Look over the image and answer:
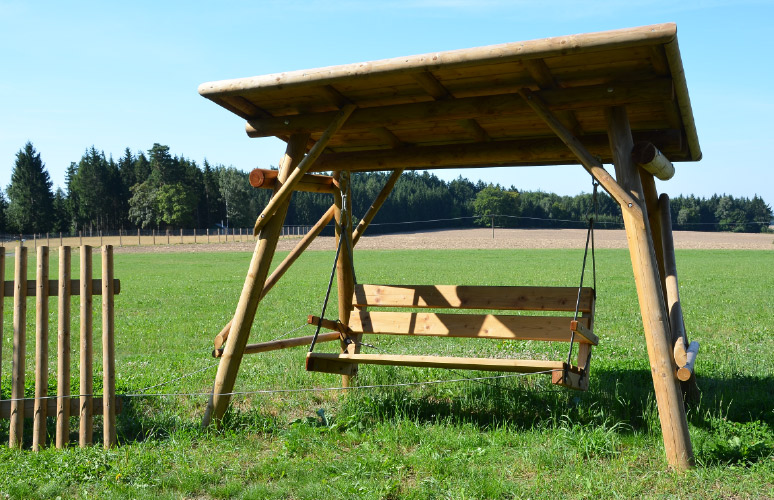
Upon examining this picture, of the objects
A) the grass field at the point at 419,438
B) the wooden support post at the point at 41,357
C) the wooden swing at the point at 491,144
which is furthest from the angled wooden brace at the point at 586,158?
the wooden support post at the point at 41,357

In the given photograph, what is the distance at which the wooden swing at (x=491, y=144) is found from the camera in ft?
16.1

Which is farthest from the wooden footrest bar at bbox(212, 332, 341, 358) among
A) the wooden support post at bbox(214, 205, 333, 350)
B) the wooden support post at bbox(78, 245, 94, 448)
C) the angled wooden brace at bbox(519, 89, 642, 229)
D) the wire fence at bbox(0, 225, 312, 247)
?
the wire fence at bbox(0, 225, 312, 247)

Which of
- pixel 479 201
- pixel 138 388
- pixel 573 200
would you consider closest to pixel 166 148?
pixel 479 201

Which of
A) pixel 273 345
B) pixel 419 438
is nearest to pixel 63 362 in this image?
pixel 273 345

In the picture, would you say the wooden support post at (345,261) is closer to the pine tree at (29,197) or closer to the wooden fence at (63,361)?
the wooden fence at (63,361)

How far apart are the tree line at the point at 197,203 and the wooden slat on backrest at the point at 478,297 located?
280 ft

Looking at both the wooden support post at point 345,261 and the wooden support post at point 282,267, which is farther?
the wooden support post at point 345,261

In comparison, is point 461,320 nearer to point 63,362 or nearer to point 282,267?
point 282,267

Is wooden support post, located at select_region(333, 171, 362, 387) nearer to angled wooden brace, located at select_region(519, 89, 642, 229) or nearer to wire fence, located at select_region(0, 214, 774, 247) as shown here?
angled wooden brace, located at select_region(519, 89, 642, 229)

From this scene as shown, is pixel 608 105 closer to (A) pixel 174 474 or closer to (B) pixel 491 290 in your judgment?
(B) pixel 491 290

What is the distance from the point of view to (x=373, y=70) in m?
5.18

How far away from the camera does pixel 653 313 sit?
4.97 metres

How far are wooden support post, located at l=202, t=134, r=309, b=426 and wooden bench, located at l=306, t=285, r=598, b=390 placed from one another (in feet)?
2.00

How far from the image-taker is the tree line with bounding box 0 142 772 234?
316ft
